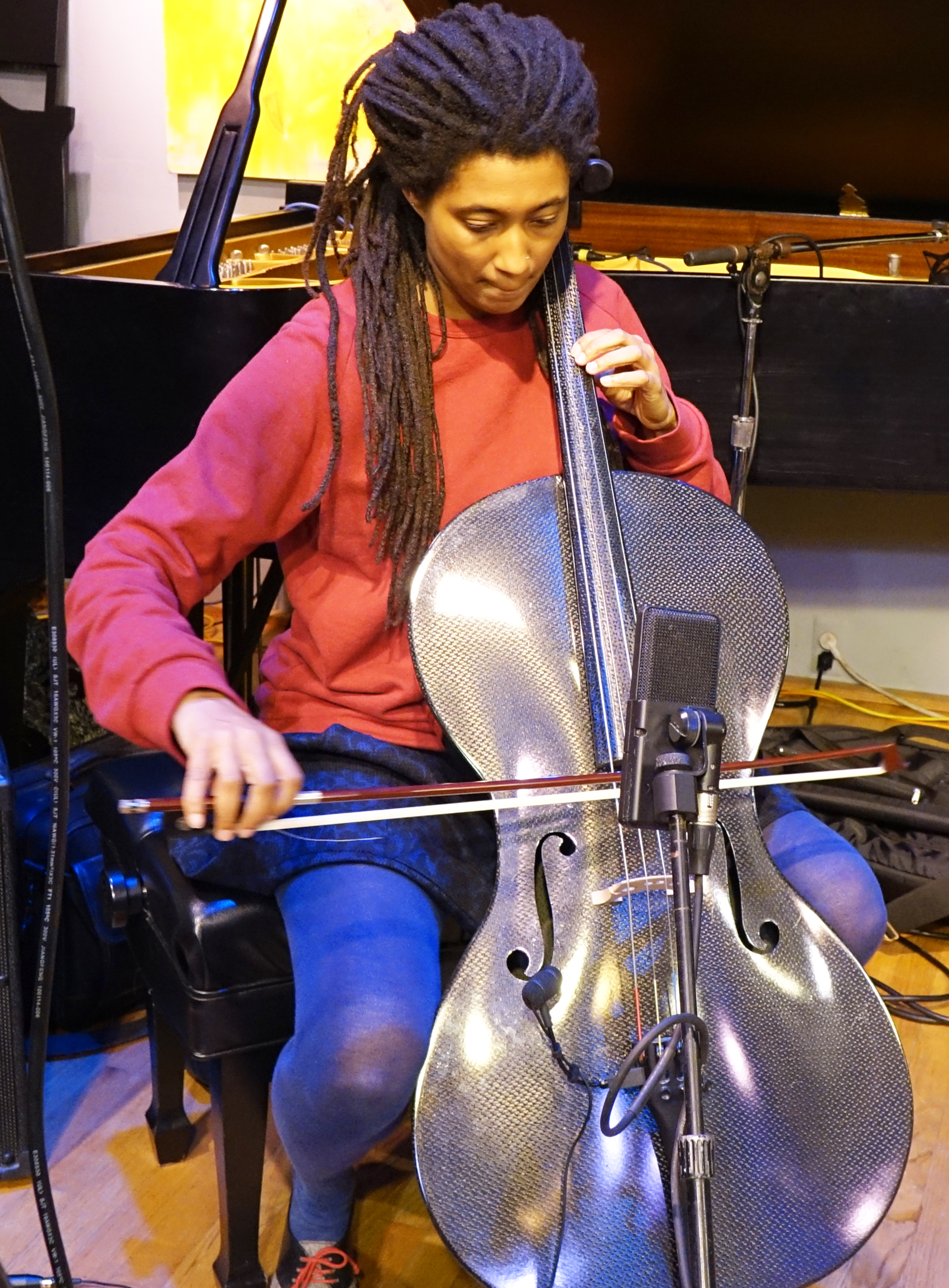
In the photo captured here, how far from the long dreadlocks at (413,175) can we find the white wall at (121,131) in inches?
82.8

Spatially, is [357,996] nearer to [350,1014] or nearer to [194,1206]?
[350,1014]

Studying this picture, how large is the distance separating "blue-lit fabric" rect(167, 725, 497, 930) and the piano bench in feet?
0.09

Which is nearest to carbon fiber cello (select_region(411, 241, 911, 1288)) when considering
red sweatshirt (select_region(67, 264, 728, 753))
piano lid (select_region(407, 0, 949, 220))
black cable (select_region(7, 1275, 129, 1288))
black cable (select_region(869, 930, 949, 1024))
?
red sweatshirt (select_region(67, 264, 728, 753))

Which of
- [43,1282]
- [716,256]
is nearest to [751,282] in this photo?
[716,256]

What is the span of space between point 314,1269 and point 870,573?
6.49ft

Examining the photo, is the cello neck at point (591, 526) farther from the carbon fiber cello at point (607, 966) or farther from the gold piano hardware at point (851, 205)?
the gold piano hardware at point (851, 205)

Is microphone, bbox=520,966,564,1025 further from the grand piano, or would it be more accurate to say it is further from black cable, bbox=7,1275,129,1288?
the grand piano

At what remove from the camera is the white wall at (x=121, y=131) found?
3193 millimetres

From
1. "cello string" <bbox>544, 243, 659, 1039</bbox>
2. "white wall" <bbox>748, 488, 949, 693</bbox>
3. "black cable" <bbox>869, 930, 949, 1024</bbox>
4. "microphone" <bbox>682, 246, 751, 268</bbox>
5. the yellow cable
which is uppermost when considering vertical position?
"microphone" <bbox>682, 246, 751, 268</bbox>

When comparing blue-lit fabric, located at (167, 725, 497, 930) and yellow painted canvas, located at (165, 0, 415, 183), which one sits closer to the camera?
blue-lit fabric, located at (167, 725, 497, 930)

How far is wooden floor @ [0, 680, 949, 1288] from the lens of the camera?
131cm

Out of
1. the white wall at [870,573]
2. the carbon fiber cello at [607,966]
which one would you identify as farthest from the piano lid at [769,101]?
the carbon fiber cello at [607,966]

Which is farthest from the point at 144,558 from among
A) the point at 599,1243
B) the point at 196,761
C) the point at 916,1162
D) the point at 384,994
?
the point at 916,1162

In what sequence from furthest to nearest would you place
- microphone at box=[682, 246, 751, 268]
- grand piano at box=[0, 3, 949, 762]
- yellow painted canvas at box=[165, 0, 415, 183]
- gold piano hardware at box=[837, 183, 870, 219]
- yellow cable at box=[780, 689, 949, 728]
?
1. yellow painted canvas at box=[165, 0, 415, 183]
2. yellow cable at box=[780, 689, 949, 728]
3. gold piano hardware at box=[837, 183, 870, 219]
4. microphone at box=[682, 246, 751, 268]
5. grand piano at box=[0, 3, 949, 762]
